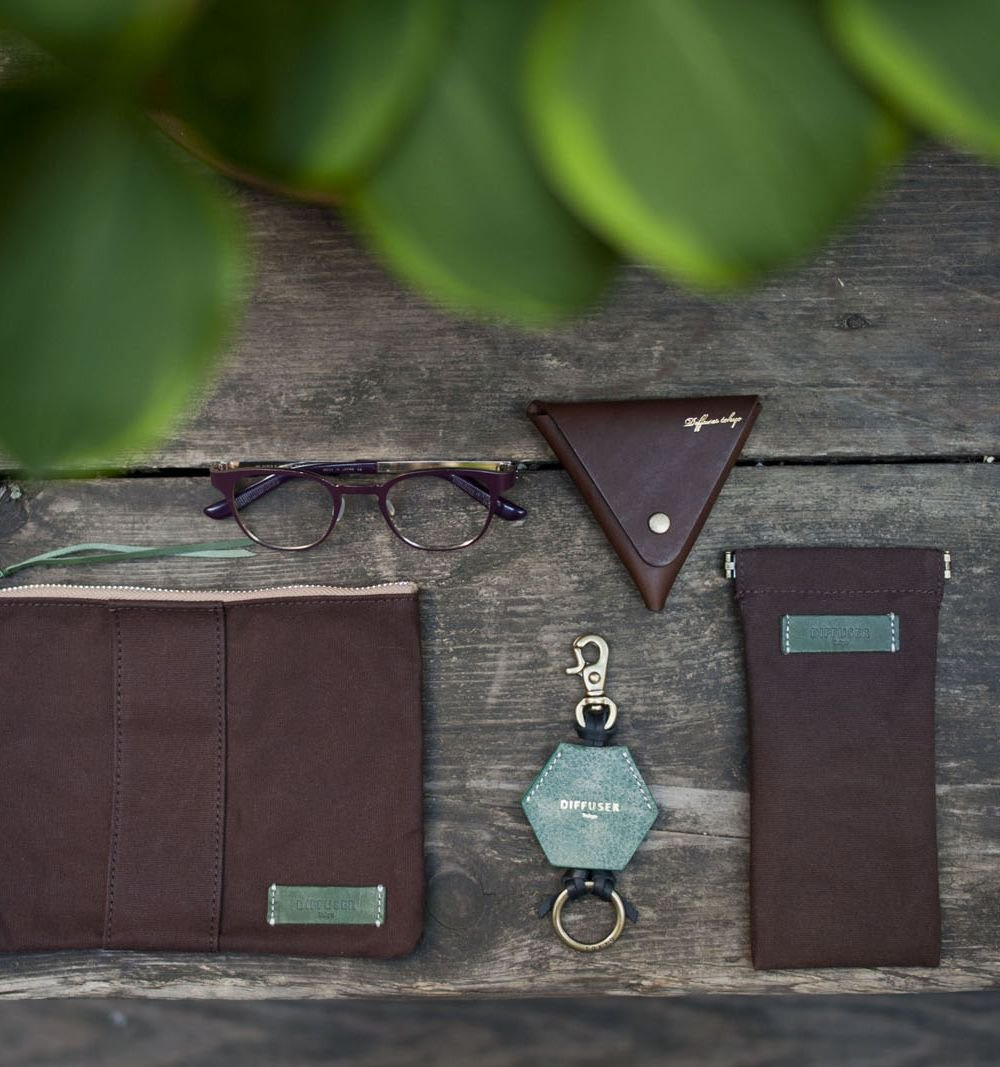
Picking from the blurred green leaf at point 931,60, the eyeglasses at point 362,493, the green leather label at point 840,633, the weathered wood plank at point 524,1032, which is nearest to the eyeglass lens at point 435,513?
the eyeglasses at point 362,493

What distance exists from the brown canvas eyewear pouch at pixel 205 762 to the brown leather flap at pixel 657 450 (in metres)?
0.16

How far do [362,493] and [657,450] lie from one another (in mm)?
205

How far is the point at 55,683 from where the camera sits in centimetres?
67

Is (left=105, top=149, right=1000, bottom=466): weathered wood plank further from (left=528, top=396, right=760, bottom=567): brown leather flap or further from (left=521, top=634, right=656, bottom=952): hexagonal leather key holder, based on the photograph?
(left=521, top=634, right=656, bottom=952): hexagonal leather key holder

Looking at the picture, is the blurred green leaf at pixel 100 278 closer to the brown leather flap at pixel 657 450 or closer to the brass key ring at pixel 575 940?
the brown leather flap at pixel 657 450

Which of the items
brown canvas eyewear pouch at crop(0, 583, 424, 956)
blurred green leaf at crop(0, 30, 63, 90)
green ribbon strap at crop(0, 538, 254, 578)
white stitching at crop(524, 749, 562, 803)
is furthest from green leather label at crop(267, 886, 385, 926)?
blurred green leaf at crop(0, 30, 63, 90)

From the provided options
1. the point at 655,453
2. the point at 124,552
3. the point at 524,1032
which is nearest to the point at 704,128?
the point at 655,453

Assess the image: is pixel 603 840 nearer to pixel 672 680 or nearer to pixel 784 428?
pixel 672 680

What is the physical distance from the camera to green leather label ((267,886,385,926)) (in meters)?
0.67

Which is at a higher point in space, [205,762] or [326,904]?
[205,762]

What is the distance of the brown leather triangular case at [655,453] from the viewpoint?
634mm

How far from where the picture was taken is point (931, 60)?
0.08 m

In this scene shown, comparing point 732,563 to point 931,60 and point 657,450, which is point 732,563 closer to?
point 657,450

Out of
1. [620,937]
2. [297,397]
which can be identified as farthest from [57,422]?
[620,937]
